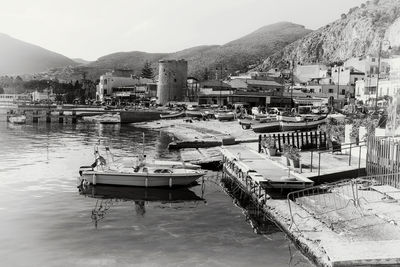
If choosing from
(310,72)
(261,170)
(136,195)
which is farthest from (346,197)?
(310,72)

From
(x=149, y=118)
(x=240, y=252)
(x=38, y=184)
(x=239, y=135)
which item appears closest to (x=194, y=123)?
(x=149, y=118)

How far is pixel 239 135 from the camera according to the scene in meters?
58.0

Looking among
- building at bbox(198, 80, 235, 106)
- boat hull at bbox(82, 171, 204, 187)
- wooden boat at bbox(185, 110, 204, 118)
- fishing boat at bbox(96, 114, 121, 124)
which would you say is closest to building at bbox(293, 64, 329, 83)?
building at bbox(198, 80, 235, 106)

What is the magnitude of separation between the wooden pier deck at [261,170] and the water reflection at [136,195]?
3.51 metres

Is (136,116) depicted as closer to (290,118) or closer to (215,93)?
(215,93)

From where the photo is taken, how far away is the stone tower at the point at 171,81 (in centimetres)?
12912

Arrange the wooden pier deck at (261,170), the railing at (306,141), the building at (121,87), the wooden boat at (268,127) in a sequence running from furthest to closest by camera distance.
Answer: the building at (121,87) < the wooden boat at (268,127) < the railing at (306,141) < the wooden pier deck at (261,170)

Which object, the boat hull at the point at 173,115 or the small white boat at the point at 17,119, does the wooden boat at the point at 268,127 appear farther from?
the small white boat at the point at 17,119

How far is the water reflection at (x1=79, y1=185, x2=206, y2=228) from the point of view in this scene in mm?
26109

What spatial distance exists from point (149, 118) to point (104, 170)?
2745 inches

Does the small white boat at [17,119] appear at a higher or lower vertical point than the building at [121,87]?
lower

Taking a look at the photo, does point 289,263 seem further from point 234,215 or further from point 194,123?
point 194,123

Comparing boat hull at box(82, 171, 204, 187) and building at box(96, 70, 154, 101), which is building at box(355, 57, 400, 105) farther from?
building at box(96, 70, 154, 101)

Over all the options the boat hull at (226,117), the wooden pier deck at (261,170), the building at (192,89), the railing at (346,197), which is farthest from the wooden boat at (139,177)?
the building at (192,89)
